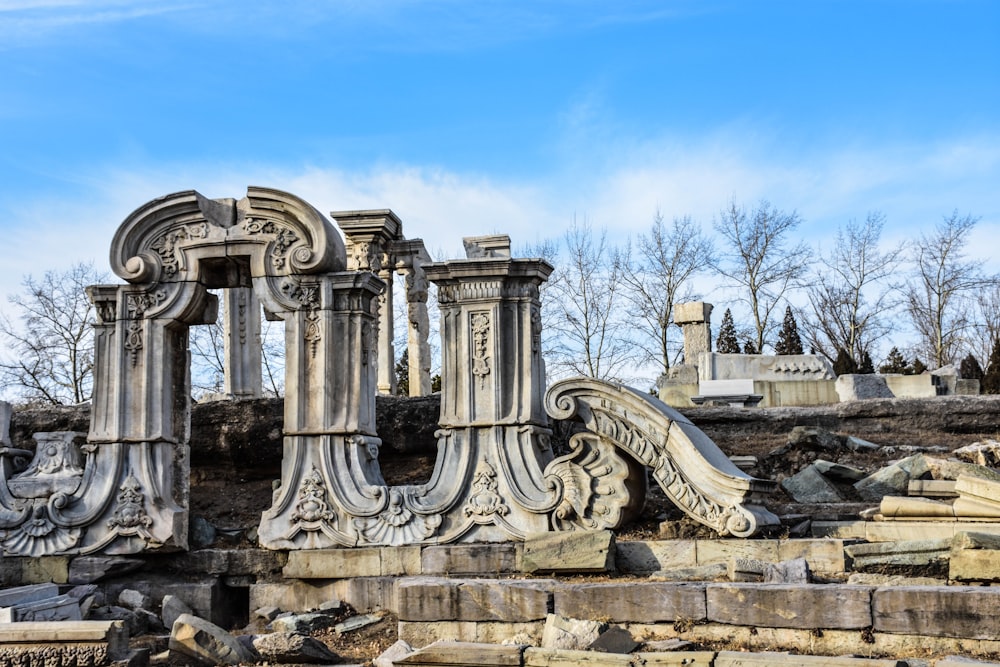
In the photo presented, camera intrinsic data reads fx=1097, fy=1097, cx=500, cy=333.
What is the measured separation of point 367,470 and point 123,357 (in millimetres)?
2635

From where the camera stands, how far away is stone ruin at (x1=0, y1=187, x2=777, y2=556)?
30.1 feet

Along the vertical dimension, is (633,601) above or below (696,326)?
below

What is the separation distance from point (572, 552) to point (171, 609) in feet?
11.7

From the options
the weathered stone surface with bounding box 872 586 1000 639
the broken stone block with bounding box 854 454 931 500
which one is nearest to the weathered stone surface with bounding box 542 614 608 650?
the weathered stone surface with bounding box 872 586 1000 639

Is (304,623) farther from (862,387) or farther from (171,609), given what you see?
(862,387)

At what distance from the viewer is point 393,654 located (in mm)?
7289

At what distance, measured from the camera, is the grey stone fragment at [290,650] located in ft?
23.9

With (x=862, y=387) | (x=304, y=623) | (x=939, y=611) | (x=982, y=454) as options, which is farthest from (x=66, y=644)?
(x=862, y=387)

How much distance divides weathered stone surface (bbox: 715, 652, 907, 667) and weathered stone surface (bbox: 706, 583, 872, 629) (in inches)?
18.2

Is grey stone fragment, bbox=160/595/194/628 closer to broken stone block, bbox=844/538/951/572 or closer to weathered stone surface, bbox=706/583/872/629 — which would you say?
weathered stone surface, bbox=706/583/872/629

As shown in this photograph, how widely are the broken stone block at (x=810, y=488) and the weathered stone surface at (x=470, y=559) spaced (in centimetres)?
295

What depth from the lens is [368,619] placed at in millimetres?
8852

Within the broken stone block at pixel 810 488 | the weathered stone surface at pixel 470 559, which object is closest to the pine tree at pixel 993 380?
the broken stone block at pixel 810 488

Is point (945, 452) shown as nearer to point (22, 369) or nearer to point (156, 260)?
point (156, 260)
